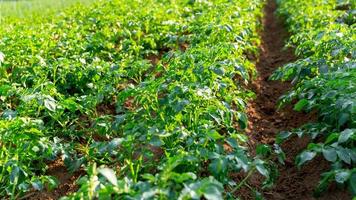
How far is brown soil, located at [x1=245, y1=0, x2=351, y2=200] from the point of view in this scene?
3.32 metres

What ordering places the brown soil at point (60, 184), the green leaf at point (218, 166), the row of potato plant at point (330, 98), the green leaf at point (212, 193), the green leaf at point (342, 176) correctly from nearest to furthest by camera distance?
the green leaf at point (212, 193), the green leaf at point (218, 166), the green leaf at point (342, 176), the row of potato plant at point (330, 98), the brown soil at point (60, 184)

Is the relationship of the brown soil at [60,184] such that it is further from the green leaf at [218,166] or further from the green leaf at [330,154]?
the green leaf at [330,154]

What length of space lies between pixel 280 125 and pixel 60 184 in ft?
6.97

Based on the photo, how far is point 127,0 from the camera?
809 cm

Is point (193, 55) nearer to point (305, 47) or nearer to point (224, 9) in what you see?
point (305, 47)

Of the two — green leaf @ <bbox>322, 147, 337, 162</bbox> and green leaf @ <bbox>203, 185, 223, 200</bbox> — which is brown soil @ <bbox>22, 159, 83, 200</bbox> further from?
green leaf @ <bbox>322, 147, 337, 162</bbox>

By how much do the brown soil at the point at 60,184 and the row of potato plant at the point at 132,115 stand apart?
0.07 meters

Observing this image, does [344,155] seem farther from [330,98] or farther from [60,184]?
[60,184]

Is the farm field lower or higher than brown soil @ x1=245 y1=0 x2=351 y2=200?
higher

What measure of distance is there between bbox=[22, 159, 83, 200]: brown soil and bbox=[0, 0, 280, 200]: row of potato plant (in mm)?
68

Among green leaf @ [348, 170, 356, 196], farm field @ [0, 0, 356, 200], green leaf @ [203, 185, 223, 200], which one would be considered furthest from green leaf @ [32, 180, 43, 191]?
green leaf @ [348, 170, 356, 196]

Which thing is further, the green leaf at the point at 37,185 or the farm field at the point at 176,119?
the green leaf at the point at 37,185

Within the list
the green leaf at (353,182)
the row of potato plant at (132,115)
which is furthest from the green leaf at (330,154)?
the row of potato plant at (132,115)

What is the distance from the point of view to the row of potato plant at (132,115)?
252 cm
